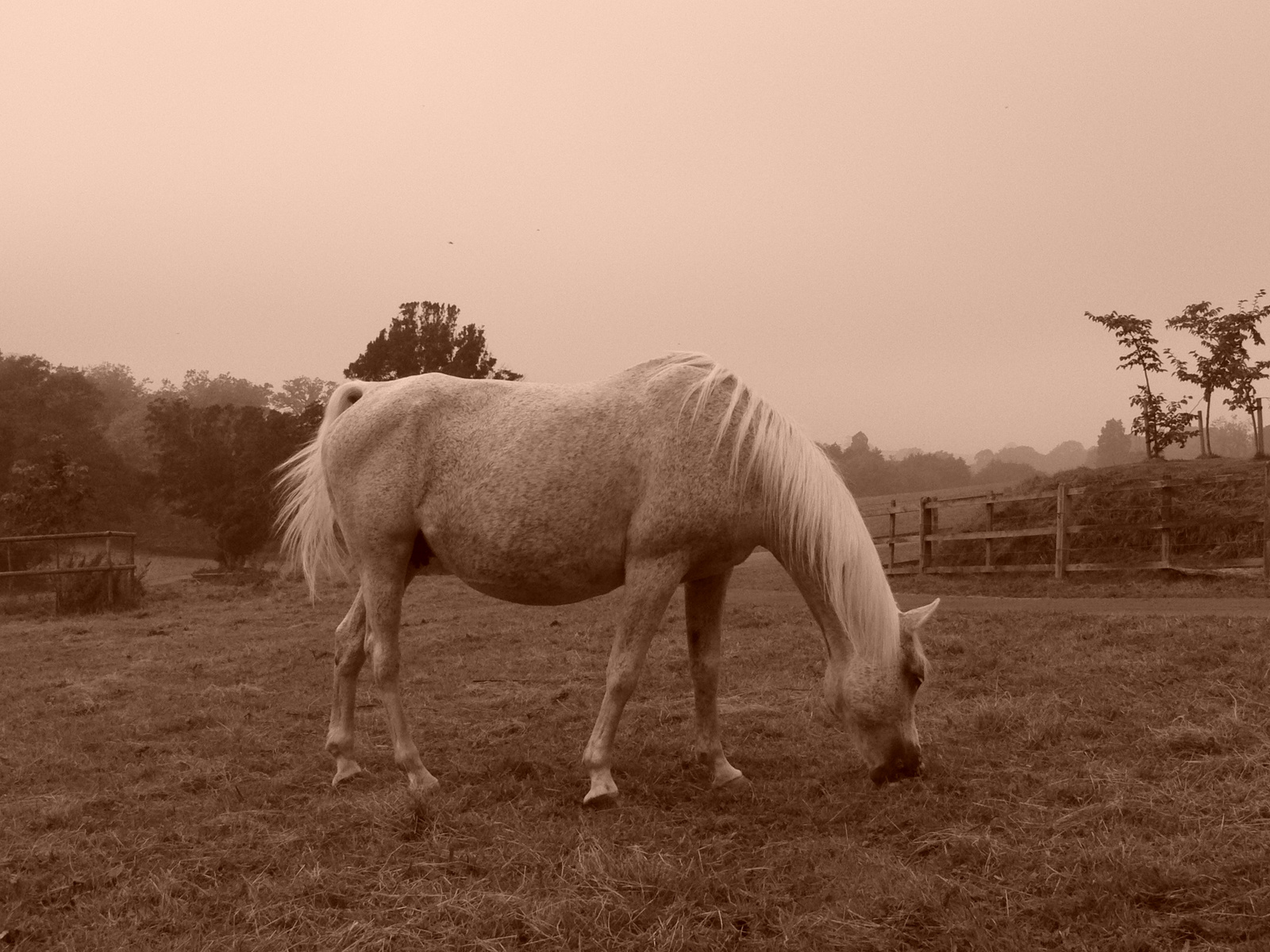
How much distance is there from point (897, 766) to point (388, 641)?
8.81ft

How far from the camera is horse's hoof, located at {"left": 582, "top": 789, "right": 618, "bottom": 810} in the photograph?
15.4 ft

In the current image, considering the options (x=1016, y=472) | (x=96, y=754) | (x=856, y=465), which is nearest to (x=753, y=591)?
(x=96, y=754)

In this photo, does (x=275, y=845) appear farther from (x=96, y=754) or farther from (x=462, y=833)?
(x=96, y=754)

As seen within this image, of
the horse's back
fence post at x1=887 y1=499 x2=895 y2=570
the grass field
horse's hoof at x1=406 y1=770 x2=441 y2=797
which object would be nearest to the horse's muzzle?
the grass field

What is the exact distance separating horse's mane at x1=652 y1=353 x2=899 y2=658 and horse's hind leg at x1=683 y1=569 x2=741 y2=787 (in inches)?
23.8

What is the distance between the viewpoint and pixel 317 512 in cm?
623

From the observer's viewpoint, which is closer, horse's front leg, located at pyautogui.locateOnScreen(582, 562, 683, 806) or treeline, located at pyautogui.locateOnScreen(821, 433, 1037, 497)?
horse's front leg, located at pyautogui.locateOnScreen(582, 562, 683, 806)

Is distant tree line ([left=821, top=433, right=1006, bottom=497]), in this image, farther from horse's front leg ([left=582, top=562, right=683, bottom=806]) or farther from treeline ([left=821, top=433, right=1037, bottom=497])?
horse's front leg ([left=582, top=562, right=683, bottom=806])

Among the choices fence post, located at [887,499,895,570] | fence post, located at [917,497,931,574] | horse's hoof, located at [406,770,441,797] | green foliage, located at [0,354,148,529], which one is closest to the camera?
horse's hoof, located at [406,770,441,797]

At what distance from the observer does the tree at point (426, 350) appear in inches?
1362

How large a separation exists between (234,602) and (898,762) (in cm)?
1766

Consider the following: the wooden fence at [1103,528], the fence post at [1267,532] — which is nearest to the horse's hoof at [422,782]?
the wooden fence at [1103,528]

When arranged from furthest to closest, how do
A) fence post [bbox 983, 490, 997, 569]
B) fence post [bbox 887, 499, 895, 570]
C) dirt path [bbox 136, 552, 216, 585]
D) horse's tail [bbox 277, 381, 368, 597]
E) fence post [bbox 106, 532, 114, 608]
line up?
dirt path [bbox 136, 552, 216, 585] → fence post [bbox 887, 499, 895, 570] → fence post [bbox 983, 490, 997, 569] → fence post [bbox 106, 532, 114, 608] → horse's tail [bbox 277, 381, 368, 597]

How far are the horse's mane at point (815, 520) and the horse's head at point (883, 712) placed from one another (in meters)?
0.09
